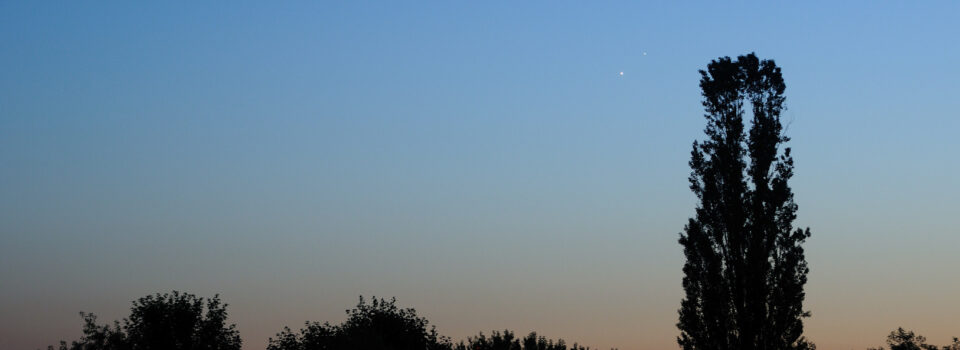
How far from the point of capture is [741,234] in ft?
129

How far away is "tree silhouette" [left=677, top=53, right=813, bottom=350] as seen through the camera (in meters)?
37.7

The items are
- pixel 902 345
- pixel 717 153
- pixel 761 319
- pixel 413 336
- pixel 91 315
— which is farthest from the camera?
pixel 91 315

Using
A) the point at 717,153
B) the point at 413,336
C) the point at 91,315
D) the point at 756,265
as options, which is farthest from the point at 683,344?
the point at 91,315

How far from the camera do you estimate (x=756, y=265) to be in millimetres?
38469

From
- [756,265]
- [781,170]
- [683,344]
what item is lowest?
[683,344]

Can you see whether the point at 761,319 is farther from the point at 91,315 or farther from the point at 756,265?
the point at 91,315

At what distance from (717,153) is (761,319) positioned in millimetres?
7199

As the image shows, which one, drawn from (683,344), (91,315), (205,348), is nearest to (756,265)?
(683,344)

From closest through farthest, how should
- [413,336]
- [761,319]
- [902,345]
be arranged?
[761,319], [902,345], [413,336]

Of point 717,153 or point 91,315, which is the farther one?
point 91,315

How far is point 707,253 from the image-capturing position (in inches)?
1566

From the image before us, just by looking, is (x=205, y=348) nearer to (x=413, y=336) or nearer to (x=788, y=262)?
(x=413, y=336)

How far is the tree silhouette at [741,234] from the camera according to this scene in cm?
3772

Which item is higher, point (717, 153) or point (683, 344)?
point (717, 153)
